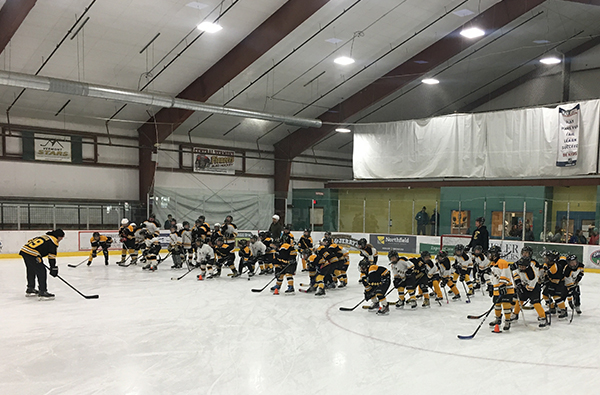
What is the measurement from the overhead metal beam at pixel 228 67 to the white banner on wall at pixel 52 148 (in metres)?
2.56

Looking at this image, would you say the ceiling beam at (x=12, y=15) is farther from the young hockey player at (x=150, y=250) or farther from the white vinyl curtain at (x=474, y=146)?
the white vinyl curtain at (x=474, y=146)

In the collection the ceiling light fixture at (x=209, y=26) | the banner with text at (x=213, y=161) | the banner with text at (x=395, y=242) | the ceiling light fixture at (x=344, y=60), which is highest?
the ceiling light fixture at (x=344, y=60)

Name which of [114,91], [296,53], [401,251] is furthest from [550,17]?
[114,91]

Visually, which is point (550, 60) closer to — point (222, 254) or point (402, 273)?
point (402, 273)

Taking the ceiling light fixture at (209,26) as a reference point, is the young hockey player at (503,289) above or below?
below

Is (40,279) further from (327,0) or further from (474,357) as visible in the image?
(327,0)

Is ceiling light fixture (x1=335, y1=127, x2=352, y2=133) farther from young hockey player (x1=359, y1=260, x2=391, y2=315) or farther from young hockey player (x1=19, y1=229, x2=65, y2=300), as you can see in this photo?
young hockey player (x1=19, y1=229, x2=65, y2=300)

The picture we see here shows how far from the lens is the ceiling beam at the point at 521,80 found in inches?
495

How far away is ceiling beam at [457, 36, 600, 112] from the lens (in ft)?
41.2

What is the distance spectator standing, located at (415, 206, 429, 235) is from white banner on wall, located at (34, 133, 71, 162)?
12.1 metres

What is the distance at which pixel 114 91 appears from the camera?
12398mm

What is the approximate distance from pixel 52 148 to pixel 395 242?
11941 millimetres

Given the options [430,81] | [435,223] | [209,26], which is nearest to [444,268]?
[435,223]

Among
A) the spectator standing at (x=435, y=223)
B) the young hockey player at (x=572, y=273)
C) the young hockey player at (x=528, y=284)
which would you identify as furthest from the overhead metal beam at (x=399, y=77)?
the young hockey player at (x=528, y=284)
